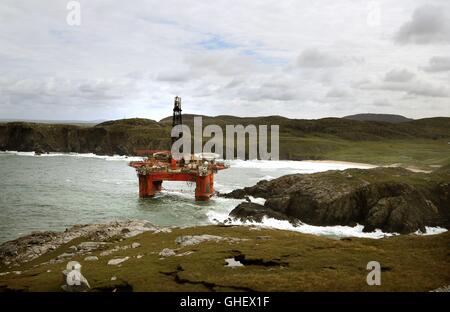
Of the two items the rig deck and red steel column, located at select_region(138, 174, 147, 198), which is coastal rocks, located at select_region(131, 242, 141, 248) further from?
red steel column, located at select_region(138, 174, 147, 198)

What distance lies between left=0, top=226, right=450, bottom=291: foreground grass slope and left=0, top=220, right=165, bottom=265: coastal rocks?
1.56 metres

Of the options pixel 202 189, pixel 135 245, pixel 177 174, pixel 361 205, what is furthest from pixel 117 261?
pixel 177 174

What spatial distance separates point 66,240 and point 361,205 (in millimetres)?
44481

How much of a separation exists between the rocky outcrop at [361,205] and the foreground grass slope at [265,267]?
24769mm

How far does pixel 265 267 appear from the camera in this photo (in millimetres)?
28750

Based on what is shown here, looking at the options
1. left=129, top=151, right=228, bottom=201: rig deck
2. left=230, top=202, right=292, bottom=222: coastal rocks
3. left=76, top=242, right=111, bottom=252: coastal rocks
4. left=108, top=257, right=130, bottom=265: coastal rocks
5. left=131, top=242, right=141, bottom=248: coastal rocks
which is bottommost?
left=230, top=202, right=292, bottom=222: coastal rocks

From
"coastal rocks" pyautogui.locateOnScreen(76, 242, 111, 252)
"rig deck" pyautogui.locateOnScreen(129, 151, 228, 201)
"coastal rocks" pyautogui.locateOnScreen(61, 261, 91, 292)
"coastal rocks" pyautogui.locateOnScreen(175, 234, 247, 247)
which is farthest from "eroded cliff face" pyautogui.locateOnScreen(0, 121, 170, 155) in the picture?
"coastal rocks" pyautogui.locateOnScreen(61, 261, 91, 292)

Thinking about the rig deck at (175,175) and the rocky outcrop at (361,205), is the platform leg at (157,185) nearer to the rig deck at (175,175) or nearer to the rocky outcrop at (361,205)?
the rig deck at (175,175)

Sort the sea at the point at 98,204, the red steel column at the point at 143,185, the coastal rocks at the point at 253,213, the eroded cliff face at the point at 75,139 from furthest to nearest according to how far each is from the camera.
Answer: the eroded cliff face at the point at 75,139 → the red steel column at the point at 143,185 → the coastal rocks at the point at 253,213 → the sea at the point at 98,204

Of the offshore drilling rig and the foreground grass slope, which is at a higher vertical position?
the offshore drilling rig

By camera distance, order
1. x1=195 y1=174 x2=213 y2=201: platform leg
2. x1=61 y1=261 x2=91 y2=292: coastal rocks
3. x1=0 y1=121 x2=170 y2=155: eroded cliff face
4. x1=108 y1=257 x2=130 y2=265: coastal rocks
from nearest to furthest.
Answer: x1=61 y1=261 x2=91 y2=292: coastal rocks < x1=108 y1=257 x2=130 y2=265: coastal rocks < x1=195 y1=174 x2=213 y2=201: platform leg < x1=0 y1=121 x2=170 y2=155: eroded cliff face

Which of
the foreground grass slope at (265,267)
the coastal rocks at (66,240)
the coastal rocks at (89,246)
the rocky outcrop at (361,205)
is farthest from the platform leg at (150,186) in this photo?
the foreground grass slope at (265,267)

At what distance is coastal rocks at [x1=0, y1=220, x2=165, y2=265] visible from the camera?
39062mm

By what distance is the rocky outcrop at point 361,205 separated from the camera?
61.8m
